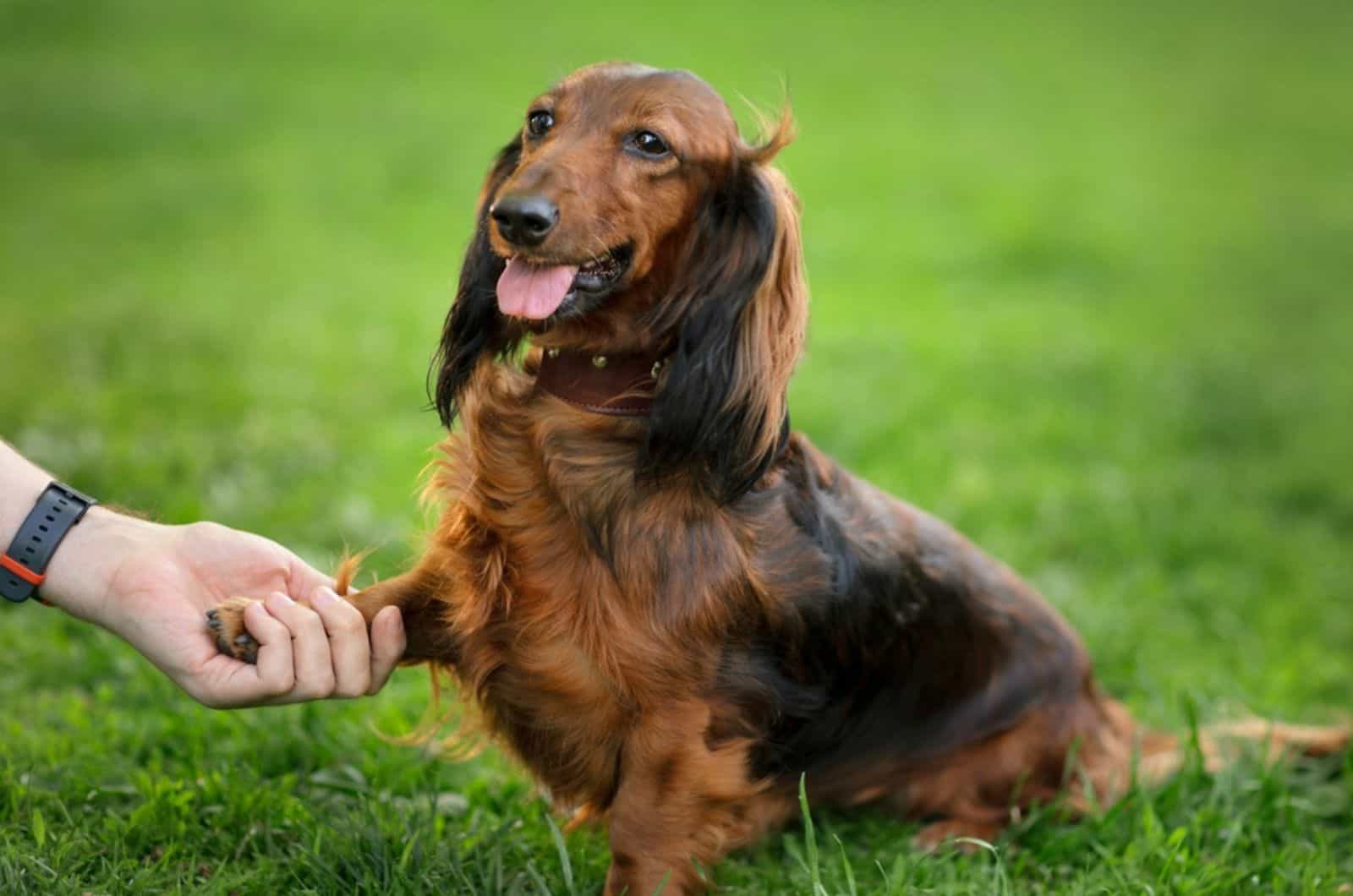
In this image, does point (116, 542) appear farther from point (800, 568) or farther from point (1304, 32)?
point (1304, 32)

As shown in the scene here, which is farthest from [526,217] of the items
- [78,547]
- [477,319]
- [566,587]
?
[78,547]

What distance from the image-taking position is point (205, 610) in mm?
2848

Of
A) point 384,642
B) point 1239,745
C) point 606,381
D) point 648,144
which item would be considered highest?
point 648,144

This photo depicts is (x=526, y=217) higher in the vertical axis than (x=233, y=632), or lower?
higher

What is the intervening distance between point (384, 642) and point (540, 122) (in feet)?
3.84

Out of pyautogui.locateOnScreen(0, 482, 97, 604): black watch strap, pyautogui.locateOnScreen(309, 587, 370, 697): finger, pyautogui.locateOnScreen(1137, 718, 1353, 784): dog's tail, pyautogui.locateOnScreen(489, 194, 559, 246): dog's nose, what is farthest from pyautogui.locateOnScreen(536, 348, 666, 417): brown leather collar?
pyautogui.locateOnScreen(1137, 718, 1353, 784): dog's tail

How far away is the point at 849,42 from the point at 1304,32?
6.71m

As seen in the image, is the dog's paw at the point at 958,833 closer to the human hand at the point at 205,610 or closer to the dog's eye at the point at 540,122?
the human hand at the point at 205,610

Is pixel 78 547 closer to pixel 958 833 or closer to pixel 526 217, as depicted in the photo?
pixel 526 217

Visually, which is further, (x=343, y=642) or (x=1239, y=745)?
(x=1239, y=745)

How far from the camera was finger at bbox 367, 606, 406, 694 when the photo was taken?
301 centimetres

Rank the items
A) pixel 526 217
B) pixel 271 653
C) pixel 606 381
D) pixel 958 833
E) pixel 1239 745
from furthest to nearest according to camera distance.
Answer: pixel 1239 745 → pixel 958 833 → pixel 606 381 → pixel 271 653 → pixel 526 217

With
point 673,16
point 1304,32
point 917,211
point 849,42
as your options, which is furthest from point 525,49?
point 1304,32

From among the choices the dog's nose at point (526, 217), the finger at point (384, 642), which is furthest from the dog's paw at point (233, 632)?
the dog's nose at point (526, 217)
